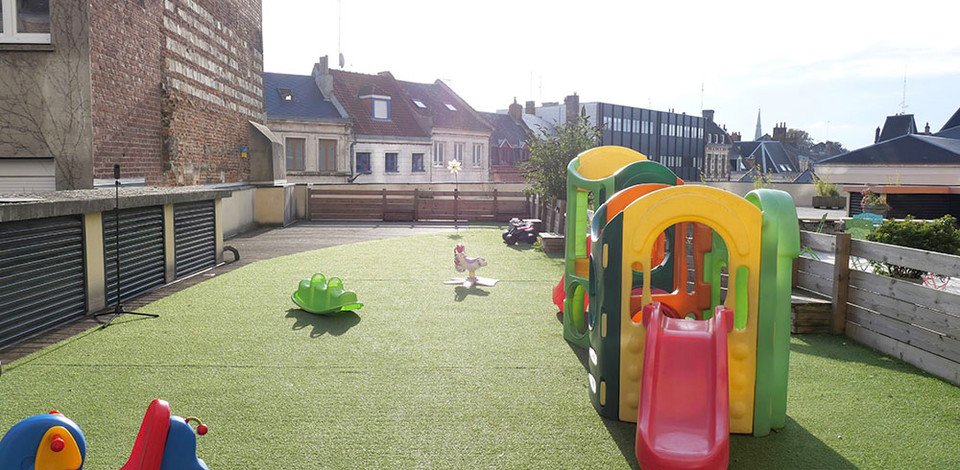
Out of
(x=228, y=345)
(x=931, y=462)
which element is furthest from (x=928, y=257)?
(x=228, y=345)

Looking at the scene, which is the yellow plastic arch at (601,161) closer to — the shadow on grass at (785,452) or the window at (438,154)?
the shadow on grass at (785,452)

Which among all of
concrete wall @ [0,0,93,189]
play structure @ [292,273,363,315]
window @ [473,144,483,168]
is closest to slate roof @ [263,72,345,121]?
window @ [473,144,483,168]

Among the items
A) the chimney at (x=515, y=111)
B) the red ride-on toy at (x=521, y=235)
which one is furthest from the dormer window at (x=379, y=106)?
the red ride-on toy at (x=521, y=235)

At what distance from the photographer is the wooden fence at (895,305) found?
22.9 ft

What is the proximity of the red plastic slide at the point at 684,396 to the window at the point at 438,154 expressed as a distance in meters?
41.5

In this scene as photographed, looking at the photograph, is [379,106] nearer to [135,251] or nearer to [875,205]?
[875,205]

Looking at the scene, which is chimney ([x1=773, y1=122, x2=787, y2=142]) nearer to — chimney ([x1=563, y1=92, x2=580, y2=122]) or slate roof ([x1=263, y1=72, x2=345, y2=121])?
chimney ([x1=563, y1=92, x2=580, y2=122])

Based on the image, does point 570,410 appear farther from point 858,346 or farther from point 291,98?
point 291,98

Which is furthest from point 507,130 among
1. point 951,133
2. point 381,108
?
point 951,133

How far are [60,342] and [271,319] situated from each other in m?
2.48

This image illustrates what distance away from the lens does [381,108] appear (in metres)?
44.0

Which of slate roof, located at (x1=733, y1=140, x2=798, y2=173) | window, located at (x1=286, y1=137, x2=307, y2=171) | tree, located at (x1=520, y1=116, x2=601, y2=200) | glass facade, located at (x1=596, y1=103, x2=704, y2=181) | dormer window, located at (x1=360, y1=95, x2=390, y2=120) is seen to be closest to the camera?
tree, located at (x1=520, y1=116, x2=601, y2=200)

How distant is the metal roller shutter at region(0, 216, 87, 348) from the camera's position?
8031 millimetres

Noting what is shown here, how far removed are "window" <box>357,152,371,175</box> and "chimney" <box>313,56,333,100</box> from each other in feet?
12.4
